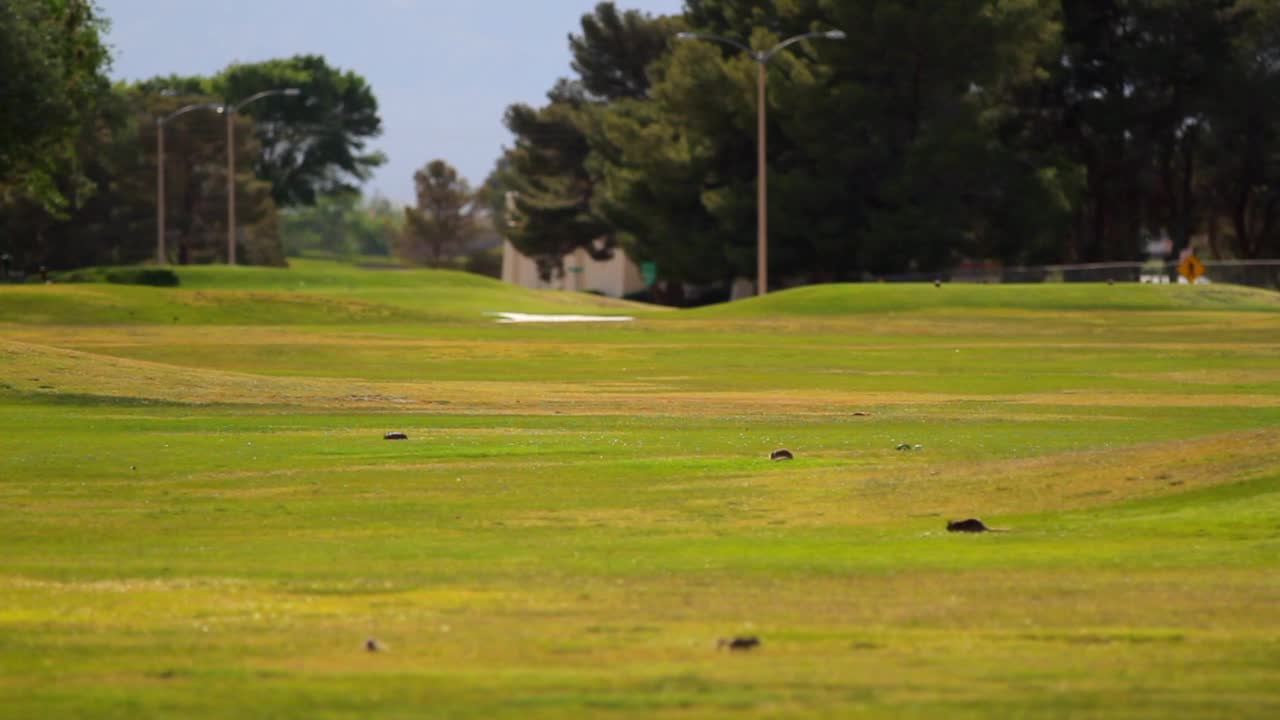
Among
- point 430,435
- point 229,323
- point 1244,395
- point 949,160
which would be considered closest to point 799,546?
point 430,435

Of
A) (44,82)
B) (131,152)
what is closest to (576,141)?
(131,152)

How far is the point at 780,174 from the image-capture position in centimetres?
9281

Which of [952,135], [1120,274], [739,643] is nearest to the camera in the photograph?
[739,643]

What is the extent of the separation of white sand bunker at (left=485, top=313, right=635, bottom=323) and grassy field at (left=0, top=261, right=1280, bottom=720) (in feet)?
86.8

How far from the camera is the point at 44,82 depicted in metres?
63.4

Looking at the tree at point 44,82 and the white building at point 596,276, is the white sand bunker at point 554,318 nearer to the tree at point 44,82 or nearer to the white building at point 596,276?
the tree at point 44,82

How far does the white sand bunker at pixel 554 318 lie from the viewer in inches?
2349

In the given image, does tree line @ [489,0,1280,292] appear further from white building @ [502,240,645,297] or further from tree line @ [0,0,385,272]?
white building @ [502,240,645,297]

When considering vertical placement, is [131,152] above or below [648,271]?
above

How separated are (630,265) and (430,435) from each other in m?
122

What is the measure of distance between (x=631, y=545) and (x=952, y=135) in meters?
75.8

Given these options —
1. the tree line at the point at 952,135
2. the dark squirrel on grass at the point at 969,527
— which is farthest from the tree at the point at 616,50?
the dark squirrel on grass at the point at 969,527

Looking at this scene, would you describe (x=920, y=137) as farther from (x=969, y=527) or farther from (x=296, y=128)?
(x=296, y=128)

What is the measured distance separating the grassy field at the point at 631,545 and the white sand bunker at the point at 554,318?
86.8 feet
